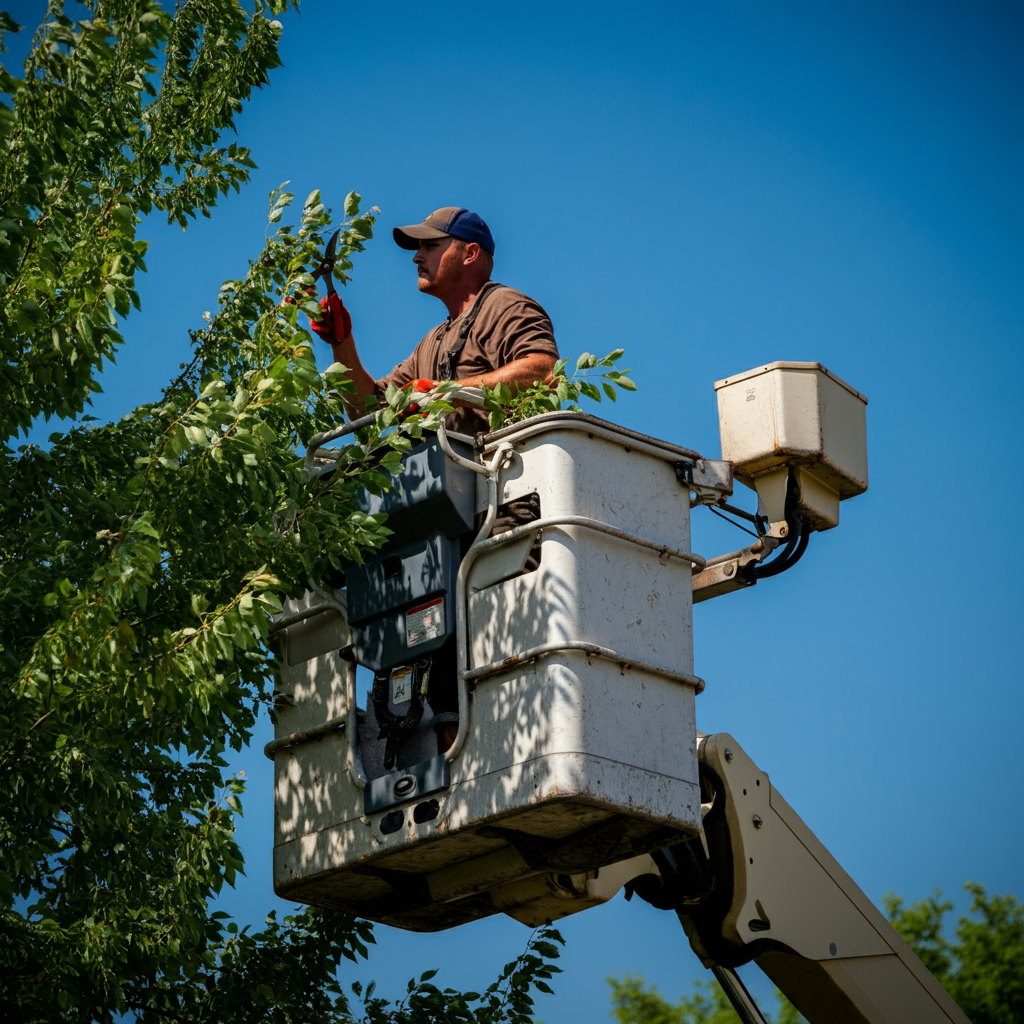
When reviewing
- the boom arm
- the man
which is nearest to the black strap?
the man

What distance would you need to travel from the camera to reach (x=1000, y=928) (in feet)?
75.1

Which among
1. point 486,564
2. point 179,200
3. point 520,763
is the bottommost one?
point 520,763

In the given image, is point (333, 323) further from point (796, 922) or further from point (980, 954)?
point (980, 954)

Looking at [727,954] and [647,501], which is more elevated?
[647,501]

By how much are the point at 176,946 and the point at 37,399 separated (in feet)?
8.09

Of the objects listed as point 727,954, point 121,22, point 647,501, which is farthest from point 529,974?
point 121,22

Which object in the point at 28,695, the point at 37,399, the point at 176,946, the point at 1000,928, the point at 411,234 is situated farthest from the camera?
the point at 1000,928

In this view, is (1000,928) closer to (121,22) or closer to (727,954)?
(727,954)

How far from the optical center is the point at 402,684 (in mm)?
7977

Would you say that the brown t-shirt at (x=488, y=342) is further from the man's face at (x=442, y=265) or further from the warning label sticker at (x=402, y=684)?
the warning label sticker at (x=402, y=684)

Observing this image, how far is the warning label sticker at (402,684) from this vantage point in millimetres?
7934

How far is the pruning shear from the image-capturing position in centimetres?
845

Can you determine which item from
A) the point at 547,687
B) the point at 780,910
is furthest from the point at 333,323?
the point at 780,910

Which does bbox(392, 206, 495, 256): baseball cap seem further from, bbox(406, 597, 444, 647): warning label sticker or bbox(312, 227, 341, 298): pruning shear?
bbox(406, 597, 444, 647): warning label sticker
